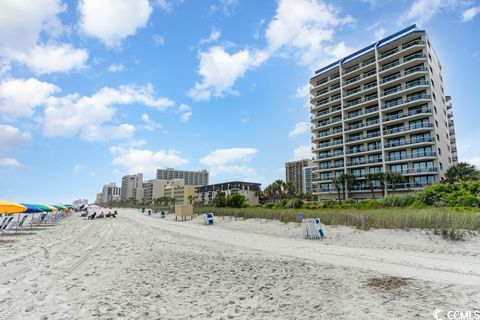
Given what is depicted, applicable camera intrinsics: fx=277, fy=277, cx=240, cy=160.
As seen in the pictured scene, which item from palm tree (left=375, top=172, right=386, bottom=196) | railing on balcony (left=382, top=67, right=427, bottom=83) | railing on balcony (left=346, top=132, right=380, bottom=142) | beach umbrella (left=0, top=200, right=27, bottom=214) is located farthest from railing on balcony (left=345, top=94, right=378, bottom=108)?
beach umbrella (left=0, top=200, right=27, bottom=214)

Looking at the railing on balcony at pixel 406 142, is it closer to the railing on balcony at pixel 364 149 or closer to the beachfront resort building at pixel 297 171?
the railing on balcony at pixel 364 149

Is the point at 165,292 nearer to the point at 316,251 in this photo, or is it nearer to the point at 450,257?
the point at 316,251

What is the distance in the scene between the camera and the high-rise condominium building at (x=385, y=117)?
166 ft

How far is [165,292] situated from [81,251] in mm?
7512

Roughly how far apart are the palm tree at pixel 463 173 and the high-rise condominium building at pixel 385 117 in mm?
2114

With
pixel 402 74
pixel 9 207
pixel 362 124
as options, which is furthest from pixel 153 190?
pixel 9 207

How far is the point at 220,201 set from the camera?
2564 inches

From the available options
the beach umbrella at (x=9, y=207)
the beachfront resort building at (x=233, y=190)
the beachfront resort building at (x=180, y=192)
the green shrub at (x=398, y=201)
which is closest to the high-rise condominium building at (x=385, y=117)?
the green shrub at (x=398, y=201)

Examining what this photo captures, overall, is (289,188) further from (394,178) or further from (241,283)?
(241,283)

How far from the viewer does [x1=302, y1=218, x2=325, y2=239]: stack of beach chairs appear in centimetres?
1541

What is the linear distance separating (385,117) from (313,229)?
162ft

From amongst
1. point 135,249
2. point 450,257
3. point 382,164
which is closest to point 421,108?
point 382,164

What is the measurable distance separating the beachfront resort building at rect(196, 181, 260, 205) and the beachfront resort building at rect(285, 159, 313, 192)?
3730 cm

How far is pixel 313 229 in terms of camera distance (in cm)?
1556
